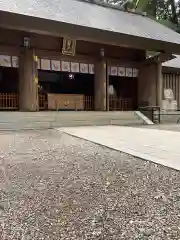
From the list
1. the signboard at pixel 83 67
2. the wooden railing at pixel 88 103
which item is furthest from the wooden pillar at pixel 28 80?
the wooden railing at pixel 88 103

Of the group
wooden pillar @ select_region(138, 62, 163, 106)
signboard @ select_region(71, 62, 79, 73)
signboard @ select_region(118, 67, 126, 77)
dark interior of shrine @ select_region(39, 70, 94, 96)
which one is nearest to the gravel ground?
signboard @ select_region(71, 62, 79, 73)

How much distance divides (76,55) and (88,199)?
11.8 meters

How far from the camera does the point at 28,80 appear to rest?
12.0m

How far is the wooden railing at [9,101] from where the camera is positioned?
13656 millimetres

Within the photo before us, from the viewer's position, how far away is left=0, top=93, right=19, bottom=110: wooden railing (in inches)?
538

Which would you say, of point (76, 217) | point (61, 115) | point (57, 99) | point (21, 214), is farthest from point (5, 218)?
point (57, 99)

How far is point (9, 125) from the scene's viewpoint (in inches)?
402

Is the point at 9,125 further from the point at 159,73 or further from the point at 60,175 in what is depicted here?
the point at 159,73

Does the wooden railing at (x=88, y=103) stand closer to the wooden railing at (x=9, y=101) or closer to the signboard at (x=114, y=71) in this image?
the signboard at (x=114, y=71)

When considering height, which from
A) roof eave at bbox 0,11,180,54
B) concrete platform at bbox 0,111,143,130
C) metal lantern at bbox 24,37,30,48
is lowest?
concrete platform at bbox 0,111,143,130

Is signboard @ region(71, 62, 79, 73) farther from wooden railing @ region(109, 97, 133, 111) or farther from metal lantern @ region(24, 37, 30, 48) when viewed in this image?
metal lantern @ region(24, 37, 30, 48)

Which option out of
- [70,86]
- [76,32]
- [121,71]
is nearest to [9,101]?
[76,32]

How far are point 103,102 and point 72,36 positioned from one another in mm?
3654

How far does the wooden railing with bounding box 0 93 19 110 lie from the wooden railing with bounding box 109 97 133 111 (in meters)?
5.09
